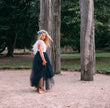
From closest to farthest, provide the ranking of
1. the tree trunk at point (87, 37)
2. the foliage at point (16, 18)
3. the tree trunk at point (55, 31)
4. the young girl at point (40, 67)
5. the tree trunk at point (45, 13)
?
the young girl at point (40, 67) → the tree trunk at point (87, 37) → the tree trunk at point (45, 13) → the tree trunk at point (55, 31) → the foliage at point (16, 18)

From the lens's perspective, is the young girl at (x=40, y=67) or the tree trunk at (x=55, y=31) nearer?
the young girl at (x=40, y=67)

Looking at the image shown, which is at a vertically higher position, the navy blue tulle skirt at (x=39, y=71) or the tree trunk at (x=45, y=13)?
the tree trunk at (x=45, y=13)

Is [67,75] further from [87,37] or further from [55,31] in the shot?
[87,37]

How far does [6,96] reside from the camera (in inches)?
245

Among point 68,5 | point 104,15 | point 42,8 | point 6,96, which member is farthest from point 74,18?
point 6,96

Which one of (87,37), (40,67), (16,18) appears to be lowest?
(40,67)

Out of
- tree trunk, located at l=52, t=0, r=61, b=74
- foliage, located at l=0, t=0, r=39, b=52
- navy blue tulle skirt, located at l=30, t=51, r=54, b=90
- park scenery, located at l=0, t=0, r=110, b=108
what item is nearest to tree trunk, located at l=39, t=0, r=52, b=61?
park scenery, located at l=0, t=0, r=110, b=108

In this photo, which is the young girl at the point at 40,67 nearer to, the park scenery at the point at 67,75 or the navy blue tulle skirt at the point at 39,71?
the navy blue tulle skirt at the point at 39,71

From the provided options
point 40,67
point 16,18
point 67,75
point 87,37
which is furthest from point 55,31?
point 16,18

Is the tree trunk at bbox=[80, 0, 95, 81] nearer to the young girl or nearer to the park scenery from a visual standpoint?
the park scenery

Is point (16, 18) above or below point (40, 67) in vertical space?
above

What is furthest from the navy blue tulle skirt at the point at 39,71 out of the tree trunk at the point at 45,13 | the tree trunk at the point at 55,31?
the tree trunk at the point at 55,31

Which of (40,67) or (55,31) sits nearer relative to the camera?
(40,67)

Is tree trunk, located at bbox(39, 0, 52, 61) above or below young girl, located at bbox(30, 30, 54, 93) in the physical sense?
above
